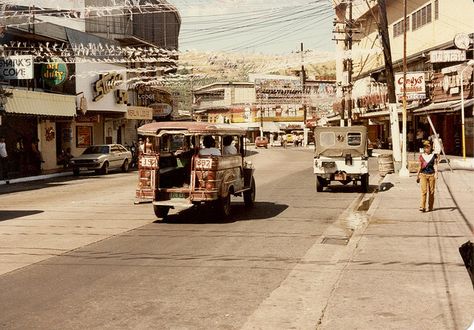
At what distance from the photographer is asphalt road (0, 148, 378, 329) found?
593 centimetres

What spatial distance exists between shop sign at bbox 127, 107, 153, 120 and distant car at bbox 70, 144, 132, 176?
10.5 m

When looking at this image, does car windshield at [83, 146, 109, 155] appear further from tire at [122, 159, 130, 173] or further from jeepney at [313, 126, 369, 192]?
jeepney at [313, 126, 369, 192]

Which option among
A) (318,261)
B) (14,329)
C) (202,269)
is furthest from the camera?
(318,261)

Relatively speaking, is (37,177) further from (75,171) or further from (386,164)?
(386,164)

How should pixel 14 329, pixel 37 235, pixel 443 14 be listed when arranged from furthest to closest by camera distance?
pixel 443 14 < pixel 37 235 < pixel 14 329

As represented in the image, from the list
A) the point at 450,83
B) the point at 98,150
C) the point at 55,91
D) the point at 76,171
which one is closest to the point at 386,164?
the point at 450,83

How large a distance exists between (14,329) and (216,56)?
21.5 meters

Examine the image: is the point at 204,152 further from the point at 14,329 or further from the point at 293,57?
the point at 293,57

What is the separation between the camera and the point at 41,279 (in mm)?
7551

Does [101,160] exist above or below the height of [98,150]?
below

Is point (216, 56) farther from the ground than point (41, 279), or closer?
farther from the ground

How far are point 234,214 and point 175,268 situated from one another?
6.21 meters

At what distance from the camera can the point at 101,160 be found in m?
30.9

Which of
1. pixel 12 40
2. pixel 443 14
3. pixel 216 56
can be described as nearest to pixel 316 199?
pixel 216 56
